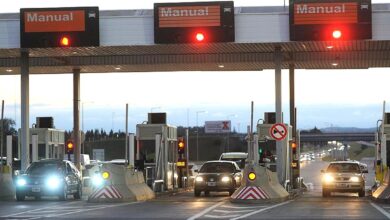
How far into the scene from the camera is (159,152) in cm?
3069

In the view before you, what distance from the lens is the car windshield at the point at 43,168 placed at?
88.6 ft

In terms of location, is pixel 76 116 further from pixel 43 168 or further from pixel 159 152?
pixel 43 168

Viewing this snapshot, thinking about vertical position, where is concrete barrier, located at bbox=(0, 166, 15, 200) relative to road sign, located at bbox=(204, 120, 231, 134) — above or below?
below

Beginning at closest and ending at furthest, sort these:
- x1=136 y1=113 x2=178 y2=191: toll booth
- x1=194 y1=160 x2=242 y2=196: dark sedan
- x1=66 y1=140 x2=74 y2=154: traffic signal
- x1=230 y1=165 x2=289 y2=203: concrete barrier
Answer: x1=230 y1=165 x2=289 y2=203: concrete barrier → x1=194 y1=160 x2=242 y2=196: dark sedan → x1=136 y1=113 x2=178 y2=191: toll booth → x1=66 y1=140 x2=74 y2=154: traffic signal

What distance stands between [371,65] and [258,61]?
6.00 m

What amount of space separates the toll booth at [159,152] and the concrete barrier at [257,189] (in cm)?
664

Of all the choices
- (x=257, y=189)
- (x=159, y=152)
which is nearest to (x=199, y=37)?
(x=257, y=189)

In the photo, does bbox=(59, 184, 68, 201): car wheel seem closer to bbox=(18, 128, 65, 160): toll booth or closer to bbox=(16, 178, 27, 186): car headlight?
bbox=(16, 178, 27, 186): car headlight

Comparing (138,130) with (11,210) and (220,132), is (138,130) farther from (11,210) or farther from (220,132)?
(220,132)

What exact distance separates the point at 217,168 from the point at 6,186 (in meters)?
8.84

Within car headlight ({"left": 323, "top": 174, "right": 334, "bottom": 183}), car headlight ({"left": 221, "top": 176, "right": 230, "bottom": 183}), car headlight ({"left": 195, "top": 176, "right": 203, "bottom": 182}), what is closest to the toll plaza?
car headlight ({"left": 195, "top": 176, "right": 203, "bottom": 182})

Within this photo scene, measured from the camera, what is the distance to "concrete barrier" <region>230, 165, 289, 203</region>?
24016 millimetres

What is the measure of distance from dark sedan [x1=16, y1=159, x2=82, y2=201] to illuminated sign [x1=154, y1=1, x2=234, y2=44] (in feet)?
21.3

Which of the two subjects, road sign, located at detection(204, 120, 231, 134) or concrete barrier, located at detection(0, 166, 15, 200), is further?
road sign, located at detection(204, 120, 231, 134)
